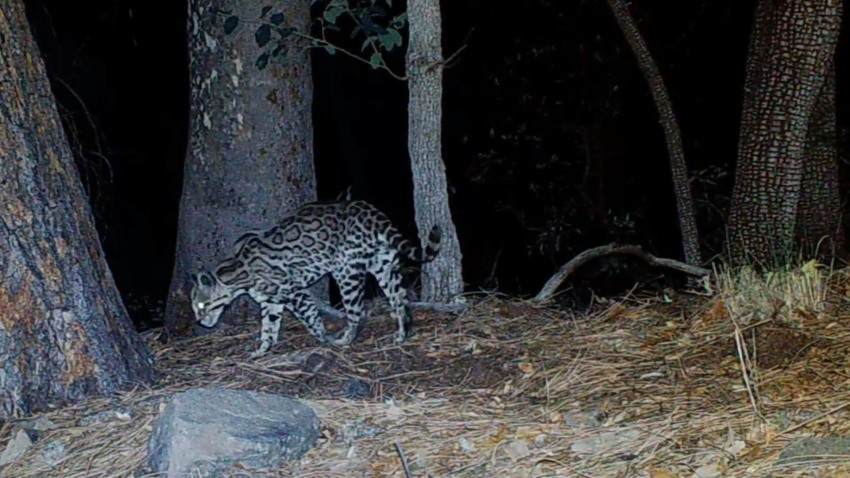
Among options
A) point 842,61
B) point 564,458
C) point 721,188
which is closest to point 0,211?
point 564,458

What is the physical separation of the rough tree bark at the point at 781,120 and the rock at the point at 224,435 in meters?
3.98

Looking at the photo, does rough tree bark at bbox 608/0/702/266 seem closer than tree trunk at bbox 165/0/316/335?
No

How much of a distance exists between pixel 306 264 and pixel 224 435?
307 cm

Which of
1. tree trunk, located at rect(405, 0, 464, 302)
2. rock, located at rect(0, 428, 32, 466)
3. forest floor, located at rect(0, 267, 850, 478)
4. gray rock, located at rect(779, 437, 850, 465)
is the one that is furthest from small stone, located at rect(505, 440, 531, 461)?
tree trunk, located at rect(405, 0, 464, 302)

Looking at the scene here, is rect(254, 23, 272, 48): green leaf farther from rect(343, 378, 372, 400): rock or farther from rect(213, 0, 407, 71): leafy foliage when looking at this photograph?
rect(343, 378, 372, 400): rock

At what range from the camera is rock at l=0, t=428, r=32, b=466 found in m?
4.32

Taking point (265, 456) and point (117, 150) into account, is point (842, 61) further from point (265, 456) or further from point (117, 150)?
point (265, 456)

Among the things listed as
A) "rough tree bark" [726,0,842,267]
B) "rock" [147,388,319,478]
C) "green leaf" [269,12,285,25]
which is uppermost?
"green leaf" [269,12,285,25]

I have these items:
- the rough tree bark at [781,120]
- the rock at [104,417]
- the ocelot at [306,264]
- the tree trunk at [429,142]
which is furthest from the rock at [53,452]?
the rough tree bark at [781,120]

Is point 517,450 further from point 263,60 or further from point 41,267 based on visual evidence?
point 263,60

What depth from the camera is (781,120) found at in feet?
23.5

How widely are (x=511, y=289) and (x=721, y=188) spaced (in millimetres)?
2777

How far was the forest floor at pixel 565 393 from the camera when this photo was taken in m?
3.73

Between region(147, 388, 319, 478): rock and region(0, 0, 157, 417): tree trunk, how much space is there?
1.09 m
